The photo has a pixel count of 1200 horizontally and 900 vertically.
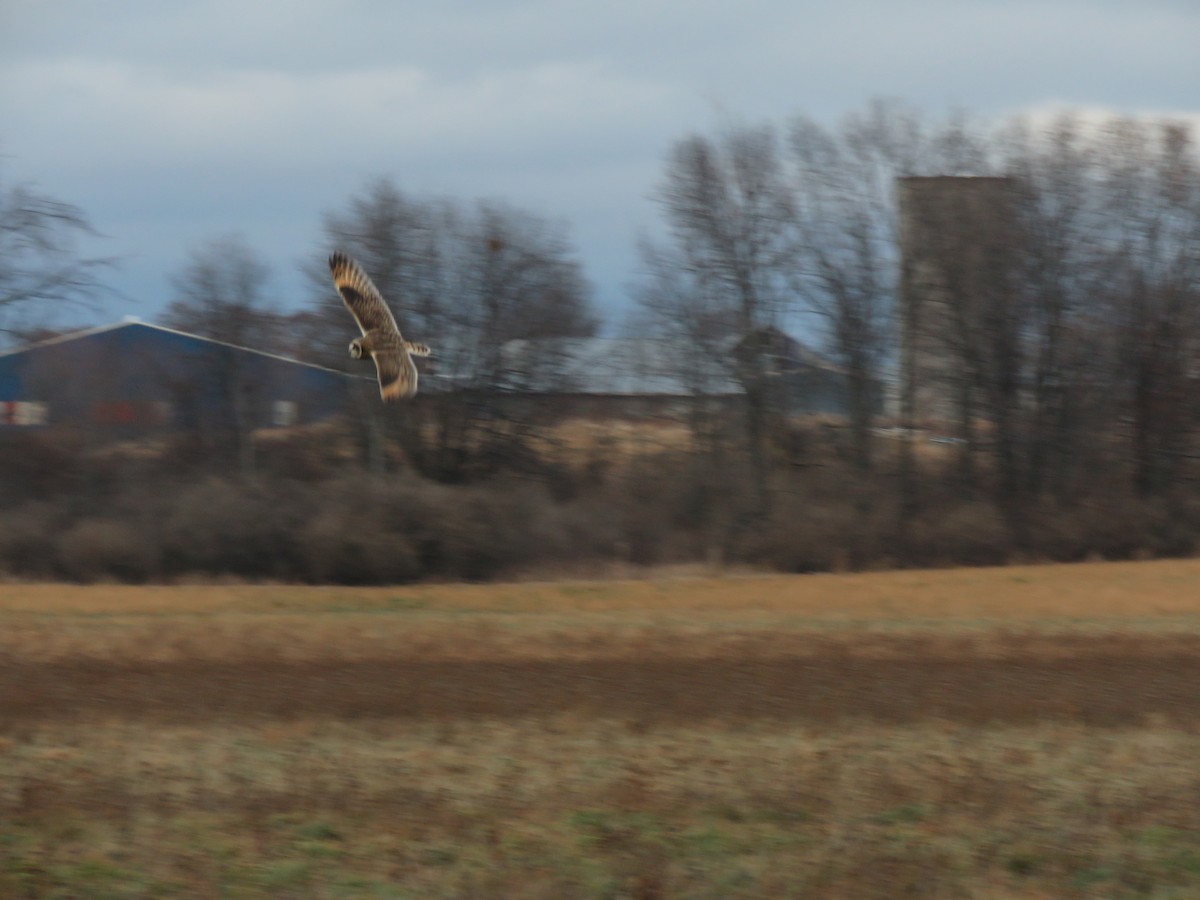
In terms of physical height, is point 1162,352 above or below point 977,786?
above

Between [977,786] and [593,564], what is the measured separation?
1991 cm

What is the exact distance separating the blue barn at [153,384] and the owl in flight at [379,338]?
20837mm

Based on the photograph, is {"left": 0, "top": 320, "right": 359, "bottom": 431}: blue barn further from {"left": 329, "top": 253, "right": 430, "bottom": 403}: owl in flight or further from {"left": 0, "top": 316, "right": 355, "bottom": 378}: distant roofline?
{"left": 329, "top": 253, "right": 430, "bottom": 403}: owl in flight

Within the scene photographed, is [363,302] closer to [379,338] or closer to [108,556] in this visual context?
[379,338]

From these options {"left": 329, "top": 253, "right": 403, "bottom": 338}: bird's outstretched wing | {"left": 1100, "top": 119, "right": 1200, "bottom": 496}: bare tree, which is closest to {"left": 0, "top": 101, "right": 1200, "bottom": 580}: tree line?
{"left": 1100, "top": 119, "right": 1200, "bottom": 496}: bare tree

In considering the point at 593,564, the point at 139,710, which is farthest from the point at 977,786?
the point at 593,564

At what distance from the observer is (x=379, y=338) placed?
1016cm

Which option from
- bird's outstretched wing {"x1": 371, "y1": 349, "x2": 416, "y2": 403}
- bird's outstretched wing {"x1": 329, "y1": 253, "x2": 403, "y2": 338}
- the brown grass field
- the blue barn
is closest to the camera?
the brown grass field

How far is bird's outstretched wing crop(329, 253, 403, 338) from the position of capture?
10.4m

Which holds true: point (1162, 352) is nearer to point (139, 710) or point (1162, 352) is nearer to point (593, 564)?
point (593, 564)

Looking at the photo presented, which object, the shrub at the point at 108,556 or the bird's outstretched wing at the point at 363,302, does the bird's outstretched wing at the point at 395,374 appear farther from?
the shrub at the point at 108,556

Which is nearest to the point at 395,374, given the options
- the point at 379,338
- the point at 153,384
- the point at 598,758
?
the point at 379,338

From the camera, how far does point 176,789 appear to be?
313 inches

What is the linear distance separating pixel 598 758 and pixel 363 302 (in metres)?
3.94
